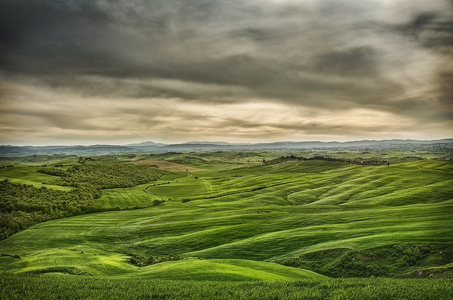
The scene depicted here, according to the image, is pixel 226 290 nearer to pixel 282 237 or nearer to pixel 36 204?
pixel 282 237

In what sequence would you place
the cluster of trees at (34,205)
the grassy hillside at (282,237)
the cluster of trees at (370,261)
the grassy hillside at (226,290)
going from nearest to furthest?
1. the grassy hillside at (226,290)
2. the cluster of trees at (370,261)
3. the grassy hillside at (282,237)
4. the cluster of trees at (34,205)

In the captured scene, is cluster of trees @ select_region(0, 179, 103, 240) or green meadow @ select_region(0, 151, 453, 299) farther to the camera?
cluster of trees @ select_region(0, 179, 103, 240)

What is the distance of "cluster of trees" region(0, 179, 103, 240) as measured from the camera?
90.4m

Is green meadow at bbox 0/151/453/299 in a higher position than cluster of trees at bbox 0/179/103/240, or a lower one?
higher

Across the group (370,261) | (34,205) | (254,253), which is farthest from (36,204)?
(370,261)

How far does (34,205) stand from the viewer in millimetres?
107125

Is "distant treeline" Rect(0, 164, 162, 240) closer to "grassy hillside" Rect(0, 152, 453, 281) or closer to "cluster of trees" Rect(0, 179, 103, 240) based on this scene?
"cluster of trees" Rect(0, 179, 103, 240)

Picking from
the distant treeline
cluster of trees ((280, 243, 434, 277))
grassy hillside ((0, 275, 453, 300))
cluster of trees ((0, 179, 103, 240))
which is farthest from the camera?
the distant treeline

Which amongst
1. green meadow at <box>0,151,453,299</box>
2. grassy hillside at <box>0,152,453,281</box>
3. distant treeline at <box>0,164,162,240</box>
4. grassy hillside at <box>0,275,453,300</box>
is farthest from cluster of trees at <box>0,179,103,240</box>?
grassy hillside at <box>0,275,453,300</box>

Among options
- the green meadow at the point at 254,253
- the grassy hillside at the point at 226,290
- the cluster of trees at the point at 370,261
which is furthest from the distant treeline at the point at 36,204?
the cluster of trees at the point at 370,261

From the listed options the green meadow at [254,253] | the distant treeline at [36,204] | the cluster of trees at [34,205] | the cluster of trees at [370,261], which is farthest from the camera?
the distant treeline at [36,204]

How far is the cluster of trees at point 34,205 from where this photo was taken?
90438 millimetres

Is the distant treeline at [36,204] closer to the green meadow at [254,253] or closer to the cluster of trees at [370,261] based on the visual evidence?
the green meadow at [254,253]

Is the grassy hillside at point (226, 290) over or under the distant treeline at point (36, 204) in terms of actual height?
over
